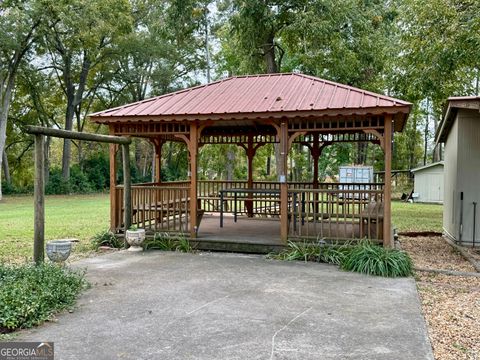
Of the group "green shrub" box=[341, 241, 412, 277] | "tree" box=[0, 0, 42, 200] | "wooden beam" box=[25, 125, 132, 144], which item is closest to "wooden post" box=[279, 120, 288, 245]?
"green shrub" box=[341, 241, 412, 277]

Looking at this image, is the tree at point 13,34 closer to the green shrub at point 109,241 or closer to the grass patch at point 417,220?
the green shrub at point 109,241

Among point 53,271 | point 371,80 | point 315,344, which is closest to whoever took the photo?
point 315,344

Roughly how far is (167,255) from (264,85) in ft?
13.7

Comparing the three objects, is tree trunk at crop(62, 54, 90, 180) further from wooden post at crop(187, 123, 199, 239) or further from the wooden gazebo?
wooden post at crop(187, 123, 199, 239)

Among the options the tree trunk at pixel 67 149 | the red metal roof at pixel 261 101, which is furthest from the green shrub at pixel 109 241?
the tree trunk at pixel 67 149

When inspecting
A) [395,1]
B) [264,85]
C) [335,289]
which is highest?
[395,1]

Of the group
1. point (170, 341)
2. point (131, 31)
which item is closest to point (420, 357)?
point (170, 341)

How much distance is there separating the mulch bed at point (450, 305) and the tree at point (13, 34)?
1948 cm

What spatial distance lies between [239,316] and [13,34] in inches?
809

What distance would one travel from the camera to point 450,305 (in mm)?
4977

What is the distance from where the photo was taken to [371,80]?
17.9m

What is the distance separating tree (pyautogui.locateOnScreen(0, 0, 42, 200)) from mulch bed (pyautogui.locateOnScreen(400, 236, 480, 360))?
19480 millimetres

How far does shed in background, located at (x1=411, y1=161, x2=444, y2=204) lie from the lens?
21953 millimetres

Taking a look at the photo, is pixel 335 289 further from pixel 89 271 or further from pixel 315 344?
pixel 89 271
